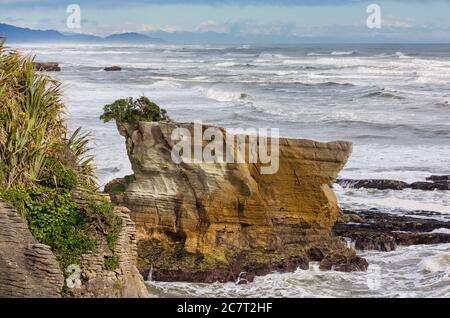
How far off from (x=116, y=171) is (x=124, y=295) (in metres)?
12.7

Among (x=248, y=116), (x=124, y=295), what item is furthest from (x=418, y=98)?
(x=124, y=295)

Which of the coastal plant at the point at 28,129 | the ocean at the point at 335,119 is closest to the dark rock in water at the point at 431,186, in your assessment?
the ocean at the point at 335,119

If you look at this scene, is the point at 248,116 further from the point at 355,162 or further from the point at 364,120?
the point at 355,162

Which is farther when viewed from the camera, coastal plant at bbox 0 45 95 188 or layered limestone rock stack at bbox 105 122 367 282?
layered limestone rock stack at bbox 105 122 367 282

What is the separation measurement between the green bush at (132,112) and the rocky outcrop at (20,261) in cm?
670

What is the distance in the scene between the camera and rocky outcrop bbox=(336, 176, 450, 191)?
25.4 m

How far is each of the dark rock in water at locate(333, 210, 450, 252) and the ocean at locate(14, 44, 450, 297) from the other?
38 centimetres

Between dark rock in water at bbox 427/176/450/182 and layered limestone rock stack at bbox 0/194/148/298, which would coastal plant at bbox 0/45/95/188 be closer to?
layered limestone rock stack at bbox 0/194/148/298

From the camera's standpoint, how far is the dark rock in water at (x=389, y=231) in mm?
19641

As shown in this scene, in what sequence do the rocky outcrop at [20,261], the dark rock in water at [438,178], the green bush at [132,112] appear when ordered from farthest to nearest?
the dark rock in water at [438,178], the green bush at [132,112], the rocky outcrop at [20,261]

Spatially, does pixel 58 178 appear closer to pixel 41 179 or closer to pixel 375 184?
pixel 41 179

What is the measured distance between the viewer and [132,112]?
17938 millimetres

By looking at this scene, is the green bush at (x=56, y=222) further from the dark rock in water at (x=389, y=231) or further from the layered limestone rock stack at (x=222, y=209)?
the dark rock in water at (x=389, y=231)

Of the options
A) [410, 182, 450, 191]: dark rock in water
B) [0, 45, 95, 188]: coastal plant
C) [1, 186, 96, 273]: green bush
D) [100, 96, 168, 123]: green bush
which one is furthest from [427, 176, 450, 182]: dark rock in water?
[1, 186, 96, 273]: green bush
